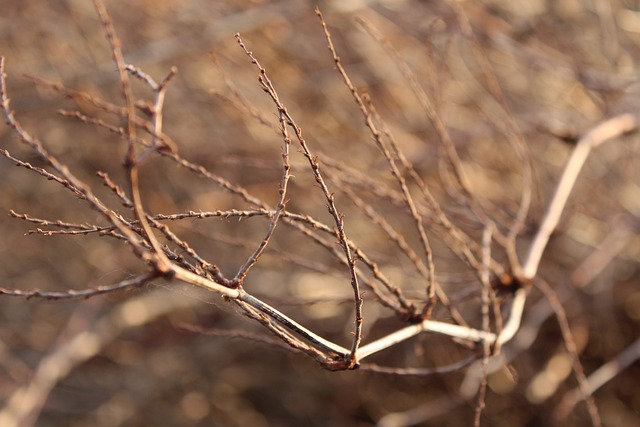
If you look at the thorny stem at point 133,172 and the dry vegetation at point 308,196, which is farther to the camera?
the dry vegetation at point 308,196

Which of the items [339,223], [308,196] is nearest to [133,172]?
[339,223]

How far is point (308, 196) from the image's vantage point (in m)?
4.79

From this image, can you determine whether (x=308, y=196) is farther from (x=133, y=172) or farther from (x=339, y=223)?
(x=133, y=172)

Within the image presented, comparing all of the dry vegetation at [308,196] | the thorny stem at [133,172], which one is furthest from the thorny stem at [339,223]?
the dry vegetation at [308,196]

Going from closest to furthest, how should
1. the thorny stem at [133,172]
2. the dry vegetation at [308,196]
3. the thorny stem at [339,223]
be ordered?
the thorny stem at [133,172] < the thorny stem at [339,223] < the dry vegetation at [308,196]

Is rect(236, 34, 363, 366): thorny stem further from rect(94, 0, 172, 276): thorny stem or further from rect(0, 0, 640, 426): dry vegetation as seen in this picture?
rect(0, 0, 640, 426): dry vegetation

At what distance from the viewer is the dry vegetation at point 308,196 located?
405 centimetres

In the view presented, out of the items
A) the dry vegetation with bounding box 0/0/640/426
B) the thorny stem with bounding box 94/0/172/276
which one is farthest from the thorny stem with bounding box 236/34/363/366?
the dry vegetation with bounding box 0/0/640/426

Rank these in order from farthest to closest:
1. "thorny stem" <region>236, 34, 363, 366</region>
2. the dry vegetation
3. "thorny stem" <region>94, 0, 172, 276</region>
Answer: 1. the dry vegetation
2. "thorny stem" <region>236, 34, 363, 366</region>
3. "thorny stem" <region>94, 0, 172, 276</region>

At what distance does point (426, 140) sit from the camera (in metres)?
5.05

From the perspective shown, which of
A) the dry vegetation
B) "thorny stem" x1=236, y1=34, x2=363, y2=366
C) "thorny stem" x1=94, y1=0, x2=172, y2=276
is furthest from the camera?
the dry vegetation

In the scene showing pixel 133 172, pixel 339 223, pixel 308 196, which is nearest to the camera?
pixel 133 172

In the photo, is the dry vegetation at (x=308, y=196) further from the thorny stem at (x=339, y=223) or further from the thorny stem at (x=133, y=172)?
the thorny stem at (x=133, y=172)

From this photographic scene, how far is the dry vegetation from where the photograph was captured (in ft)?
13.3
